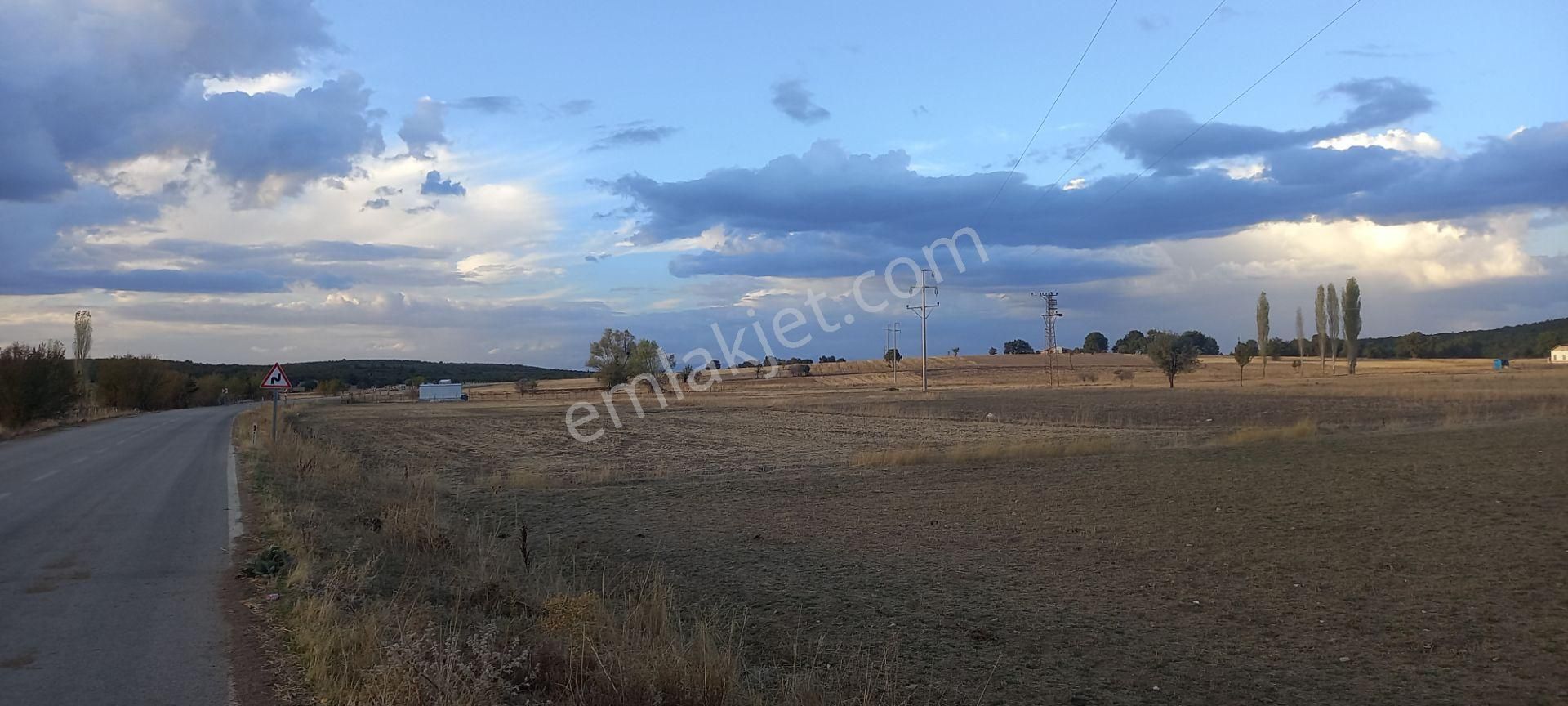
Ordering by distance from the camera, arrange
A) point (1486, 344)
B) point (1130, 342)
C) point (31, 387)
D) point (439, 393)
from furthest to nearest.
A: point (1130, 342) → point (1486, 344) → point (439, 393) → point (31, 387)

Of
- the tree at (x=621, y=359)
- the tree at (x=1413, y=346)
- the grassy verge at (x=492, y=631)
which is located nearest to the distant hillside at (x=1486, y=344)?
the tree at (x=1413, y=346)

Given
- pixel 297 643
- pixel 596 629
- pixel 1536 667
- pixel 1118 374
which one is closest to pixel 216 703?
pixel 297 643

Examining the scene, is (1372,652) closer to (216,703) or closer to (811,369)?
(216,703)

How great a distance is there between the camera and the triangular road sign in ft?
94.2

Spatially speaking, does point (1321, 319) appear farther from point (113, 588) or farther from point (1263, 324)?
point (113, 588)

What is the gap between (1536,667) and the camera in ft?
24.3

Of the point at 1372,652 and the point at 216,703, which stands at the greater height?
the point at 216,703

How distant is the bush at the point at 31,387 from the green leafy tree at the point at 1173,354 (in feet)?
271

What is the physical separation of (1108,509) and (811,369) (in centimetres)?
13358

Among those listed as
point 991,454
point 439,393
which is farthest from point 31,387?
point 439,393

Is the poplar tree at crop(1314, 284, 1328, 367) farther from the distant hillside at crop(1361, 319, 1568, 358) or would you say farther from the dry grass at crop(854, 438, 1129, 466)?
the dry grass at crop(854, 438, 1129, 466)

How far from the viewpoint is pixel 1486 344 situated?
5556 inches

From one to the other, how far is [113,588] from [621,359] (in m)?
119

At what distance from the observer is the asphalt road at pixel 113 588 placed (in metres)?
6.21
